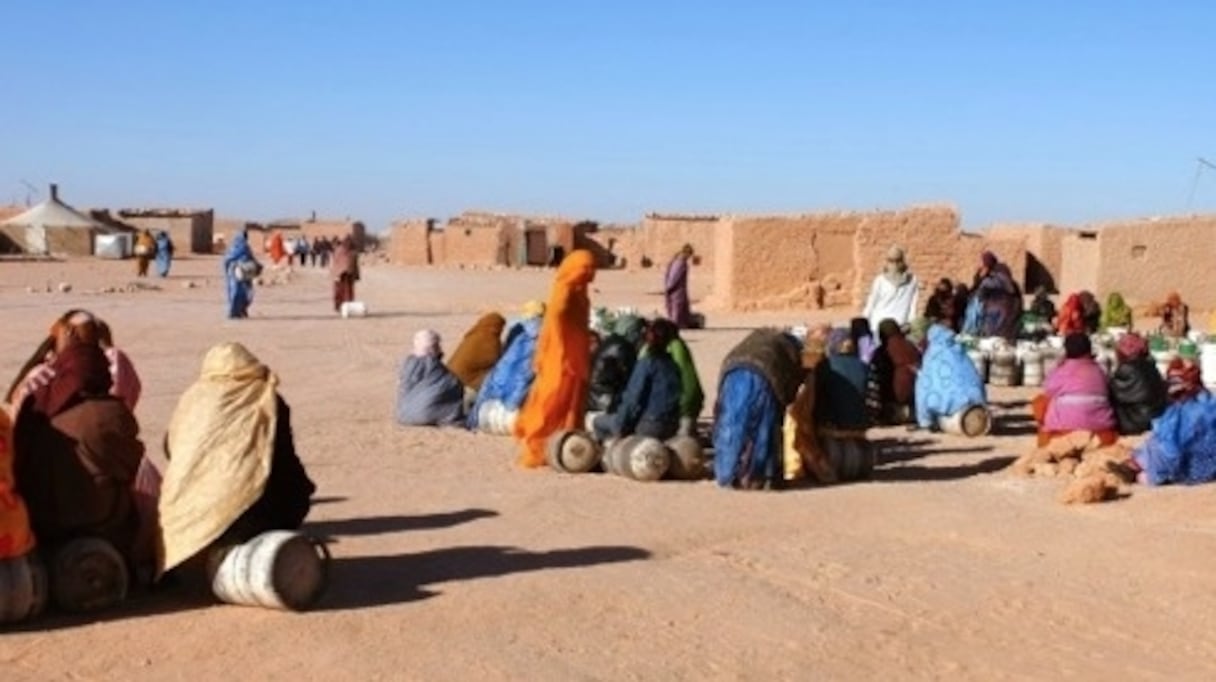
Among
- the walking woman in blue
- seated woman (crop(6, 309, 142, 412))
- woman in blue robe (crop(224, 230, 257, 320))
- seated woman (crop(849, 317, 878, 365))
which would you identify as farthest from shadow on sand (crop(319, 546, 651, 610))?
woman in blue robe (crop(224, 230, 257, 320))

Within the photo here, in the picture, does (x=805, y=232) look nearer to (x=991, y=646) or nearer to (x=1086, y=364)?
(x=1086, y=364)

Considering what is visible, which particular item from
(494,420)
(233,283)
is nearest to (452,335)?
(233,283)

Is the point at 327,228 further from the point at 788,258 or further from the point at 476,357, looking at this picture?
the point at 476,357

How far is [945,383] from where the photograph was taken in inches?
492

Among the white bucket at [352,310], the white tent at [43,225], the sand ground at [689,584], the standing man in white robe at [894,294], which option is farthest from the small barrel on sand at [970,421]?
the white tent at [43,225]

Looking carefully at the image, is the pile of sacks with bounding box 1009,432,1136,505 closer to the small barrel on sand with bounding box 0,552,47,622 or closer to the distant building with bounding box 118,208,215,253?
the small barrel on sand with bounding box 0,552,47,622

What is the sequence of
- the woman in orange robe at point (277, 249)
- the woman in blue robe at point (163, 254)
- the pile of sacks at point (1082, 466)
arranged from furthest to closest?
the woman in orange robe at point (277, 249) < the woman in blue robe at point (163, 254) < the pile of sacks at point (1082, 466)

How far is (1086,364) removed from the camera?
35.7ft

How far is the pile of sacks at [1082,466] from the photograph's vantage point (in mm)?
9312

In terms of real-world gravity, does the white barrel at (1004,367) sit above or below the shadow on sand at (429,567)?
above

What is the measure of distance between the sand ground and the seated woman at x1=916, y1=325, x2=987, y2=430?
45 cm

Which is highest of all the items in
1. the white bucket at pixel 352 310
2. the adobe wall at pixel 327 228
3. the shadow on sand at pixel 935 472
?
the adobe wall at pixel 327 228

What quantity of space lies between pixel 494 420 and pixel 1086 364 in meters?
4.47

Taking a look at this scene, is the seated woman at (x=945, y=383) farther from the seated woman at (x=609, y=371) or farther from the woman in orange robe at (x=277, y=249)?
the woman in orange robe at (x=277, y=249)
